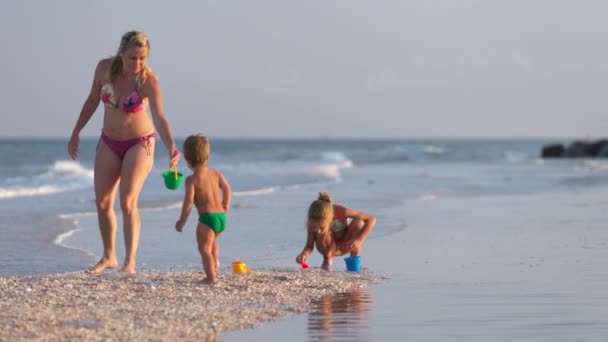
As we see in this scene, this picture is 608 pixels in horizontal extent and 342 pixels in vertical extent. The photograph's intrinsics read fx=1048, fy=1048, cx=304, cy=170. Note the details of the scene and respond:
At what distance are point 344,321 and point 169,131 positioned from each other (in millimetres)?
2391

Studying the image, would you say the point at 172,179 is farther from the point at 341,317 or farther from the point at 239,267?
the point at 341,317

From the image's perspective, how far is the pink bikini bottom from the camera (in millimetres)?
7906

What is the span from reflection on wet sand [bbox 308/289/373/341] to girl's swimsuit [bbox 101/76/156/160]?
6.30 feet

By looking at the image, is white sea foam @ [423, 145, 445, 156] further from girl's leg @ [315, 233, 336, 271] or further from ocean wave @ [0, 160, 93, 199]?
girl's leg @ [315, 233, 336, 271]

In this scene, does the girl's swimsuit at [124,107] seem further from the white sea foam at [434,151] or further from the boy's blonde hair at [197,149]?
the white sea foam at [434,151]

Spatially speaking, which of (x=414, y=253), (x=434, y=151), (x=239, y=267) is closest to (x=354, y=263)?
(x=239, y=267)

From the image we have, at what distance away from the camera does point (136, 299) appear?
6.82 m

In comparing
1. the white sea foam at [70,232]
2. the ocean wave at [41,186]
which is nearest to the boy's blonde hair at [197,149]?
the white sea foam at [70,232]

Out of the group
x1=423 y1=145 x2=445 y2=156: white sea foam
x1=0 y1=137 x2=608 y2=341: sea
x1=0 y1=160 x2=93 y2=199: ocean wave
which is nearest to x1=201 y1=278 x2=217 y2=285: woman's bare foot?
x1=0 y1=137 x2=608 y2=341: sea

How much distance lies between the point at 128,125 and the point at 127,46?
0.60 m

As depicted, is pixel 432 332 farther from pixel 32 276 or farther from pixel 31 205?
pixel 31 205

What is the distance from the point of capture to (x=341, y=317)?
6.38 m

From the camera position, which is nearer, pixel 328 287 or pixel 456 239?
pixel 328 287

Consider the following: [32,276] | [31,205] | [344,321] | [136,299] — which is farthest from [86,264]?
[31,205]
